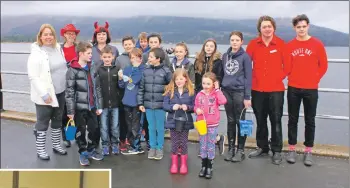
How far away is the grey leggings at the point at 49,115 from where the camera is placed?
3.70 meters

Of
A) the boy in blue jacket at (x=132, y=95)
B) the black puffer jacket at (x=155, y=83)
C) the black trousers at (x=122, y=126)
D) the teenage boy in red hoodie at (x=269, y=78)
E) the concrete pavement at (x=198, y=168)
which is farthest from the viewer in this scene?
the black trousers at (x=122, y=126)

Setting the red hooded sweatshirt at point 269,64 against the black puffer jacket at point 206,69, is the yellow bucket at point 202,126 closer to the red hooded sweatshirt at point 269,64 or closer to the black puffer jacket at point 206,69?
the black puffer jacket at point 206,69

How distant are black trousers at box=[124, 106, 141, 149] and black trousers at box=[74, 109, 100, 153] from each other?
1.08 ft

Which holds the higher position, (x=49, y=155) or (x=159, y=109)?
(x=159, y=109)

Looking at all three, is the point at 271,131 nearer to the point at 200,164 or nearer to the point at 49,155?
the point at 200,164

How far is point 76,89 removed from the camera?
3.54 metres

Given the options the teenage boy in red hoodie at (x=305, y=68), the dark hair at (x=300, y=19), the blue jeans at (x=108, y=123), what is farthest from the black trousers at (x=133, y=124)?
the dark hair at (x=300, y=19)

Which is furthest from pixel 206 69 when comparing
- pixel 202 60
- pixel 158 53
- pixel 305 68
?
pixel 305 68

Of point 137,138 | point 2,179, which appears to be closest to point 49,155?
point 137,138

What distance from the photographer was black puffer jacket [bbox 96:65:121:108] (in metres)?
3.64

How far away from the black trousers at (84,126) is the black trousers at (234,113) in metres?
1.30

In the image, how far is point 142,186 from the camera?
3.11m

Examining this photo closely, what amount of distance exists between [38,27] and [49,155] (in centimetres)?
131

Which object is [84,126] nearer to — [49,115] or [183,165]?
[49,115]
